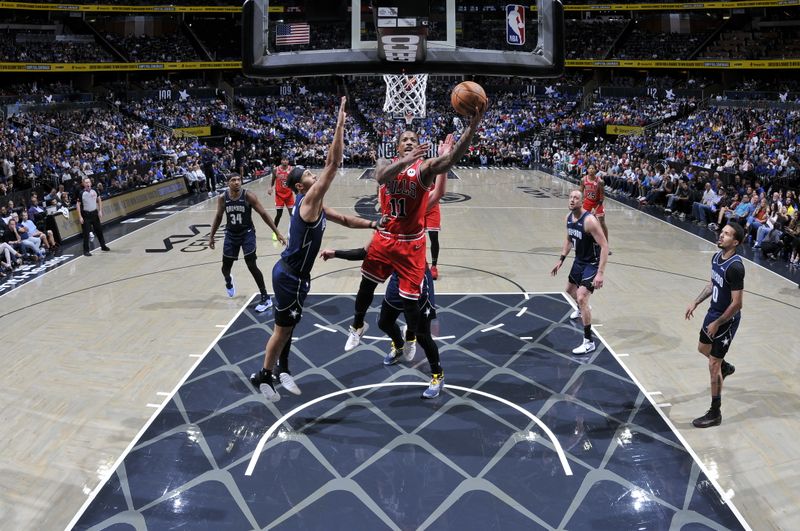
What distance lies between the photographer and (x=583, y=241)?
698 cm

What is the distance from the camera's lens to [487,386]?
244 inches

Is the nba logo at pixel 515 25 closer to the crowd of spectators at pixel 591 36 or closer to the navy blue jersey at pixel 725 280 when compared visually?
the navy blue jersey at pixel 725 280

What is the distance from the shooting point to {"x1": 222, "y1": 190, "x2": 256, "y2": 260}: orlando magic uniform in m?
8.37

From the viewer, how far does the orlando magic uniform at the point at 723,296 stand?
5125 mm

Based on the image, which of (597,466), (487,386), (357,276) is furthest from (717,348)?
(357,276)

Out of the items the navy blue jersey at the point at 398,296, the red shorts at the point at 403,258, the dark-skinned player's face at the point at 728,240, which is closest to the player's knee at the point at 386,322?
the navy blue jersey at the point at 398,296

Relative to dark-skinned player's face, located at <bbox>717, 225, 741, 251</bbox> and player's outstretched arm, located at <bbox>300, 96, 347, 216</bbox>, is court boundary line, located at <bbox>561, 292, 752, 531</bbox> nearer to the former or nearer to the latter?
dark-skinned player's face, located at <bbox>717, 225, 741, 251</bbox>

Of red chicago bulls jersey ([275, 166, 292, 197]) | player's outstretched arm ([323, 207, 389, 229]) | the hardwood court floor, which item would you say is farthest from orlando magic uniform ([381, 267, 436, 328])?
red chicago bulls jersey ([275, 166, 292, 197])

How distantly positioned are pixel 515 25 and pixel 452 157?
254 centimetres

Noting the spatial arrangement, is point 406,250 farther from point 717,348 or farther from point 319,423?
point 717,348

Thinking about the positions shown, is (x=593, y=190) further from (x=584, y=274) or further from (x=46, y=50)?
(x=46, y=50)

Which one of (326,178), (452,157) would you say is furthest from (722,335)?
(326,178)

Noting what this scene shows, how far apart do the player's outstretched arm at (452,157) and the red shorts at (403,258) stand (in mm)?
649

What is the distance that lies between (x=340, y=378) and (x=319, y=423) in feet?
3.04
